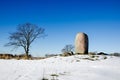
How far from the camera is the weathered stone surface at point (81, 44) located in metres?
19.8

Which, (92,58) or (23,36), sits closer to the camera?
(92,58)

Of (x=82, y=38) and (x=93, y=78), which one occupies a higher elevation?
(x=82, y=38)

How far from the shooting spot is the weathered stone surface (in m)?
19.8

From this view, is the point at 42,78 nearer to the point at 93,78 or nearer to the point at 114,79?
the point at 93,78

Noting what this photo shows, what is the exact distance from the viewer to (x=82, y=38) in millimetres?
20016

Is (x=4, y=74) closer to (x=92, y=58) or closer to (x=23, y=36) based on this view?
(x=92, y=58)

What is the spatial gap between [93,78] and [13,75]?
128 inches

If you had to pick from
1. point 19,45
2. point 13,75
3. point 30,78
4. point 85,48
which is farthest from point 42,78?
point 19,45

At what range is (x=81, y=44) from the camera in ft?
Answer: 65.3

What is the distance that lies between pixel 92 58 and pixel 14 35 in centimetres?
2448

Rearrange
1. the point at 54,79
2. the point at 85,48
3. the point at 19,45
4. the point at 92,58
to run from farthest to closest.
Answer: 1. the point at 19,45
2. the point at 85,48
3. the point at 92,58
4. the point at 54,79

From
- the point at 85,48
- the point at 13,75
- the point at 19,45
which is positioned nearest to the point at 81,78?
the point at 13,75

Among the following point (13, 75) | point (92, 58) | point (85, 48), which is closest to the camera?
Answer: point (13, 75)

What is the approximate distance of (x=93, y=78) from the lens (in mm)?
7938
